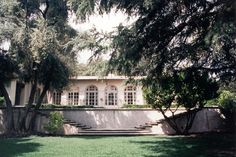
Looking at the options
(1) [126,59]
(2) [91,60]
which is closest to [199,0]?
(1) [126,59]

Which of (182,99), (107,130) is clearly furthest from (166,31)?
(107,130)

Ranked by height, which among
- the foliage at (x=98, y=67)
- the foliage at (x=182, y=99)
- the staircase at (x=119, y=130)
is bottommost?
the staircase at (x=119, y=130)

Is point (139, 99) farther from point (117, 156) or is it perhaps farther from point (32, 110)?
point (117, 156)

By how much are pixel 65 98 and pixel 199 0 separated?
27.3m

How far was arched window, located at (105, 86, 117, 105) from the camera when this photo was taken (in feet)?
114

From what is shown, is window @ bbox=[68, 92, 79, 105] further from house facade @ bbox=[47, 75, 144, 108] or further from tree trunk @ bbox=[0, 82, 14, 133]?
tree trunk @ bbox=[0, 82, 14, 133]

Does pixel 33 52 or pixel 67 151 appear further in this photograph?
pixel 33 52

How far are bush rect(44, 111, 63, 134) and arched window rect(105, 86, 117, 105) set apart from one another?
1261cm

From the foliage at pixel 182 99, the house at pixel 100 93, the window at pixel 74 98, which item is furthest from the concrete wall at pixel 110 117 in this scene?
the window at pixel 74 98

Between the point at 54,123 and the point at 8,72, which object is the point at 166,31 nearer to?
the point at 54,123

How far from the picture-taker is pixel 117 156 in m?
11.8

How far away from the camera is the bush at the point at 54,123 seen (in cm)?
2210

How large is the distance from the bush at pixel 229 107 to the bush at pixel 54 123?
11.3 metres

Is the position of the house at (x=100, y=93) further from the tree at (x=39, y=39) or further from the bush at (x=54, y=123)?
the bush at (x=54, y=123)
